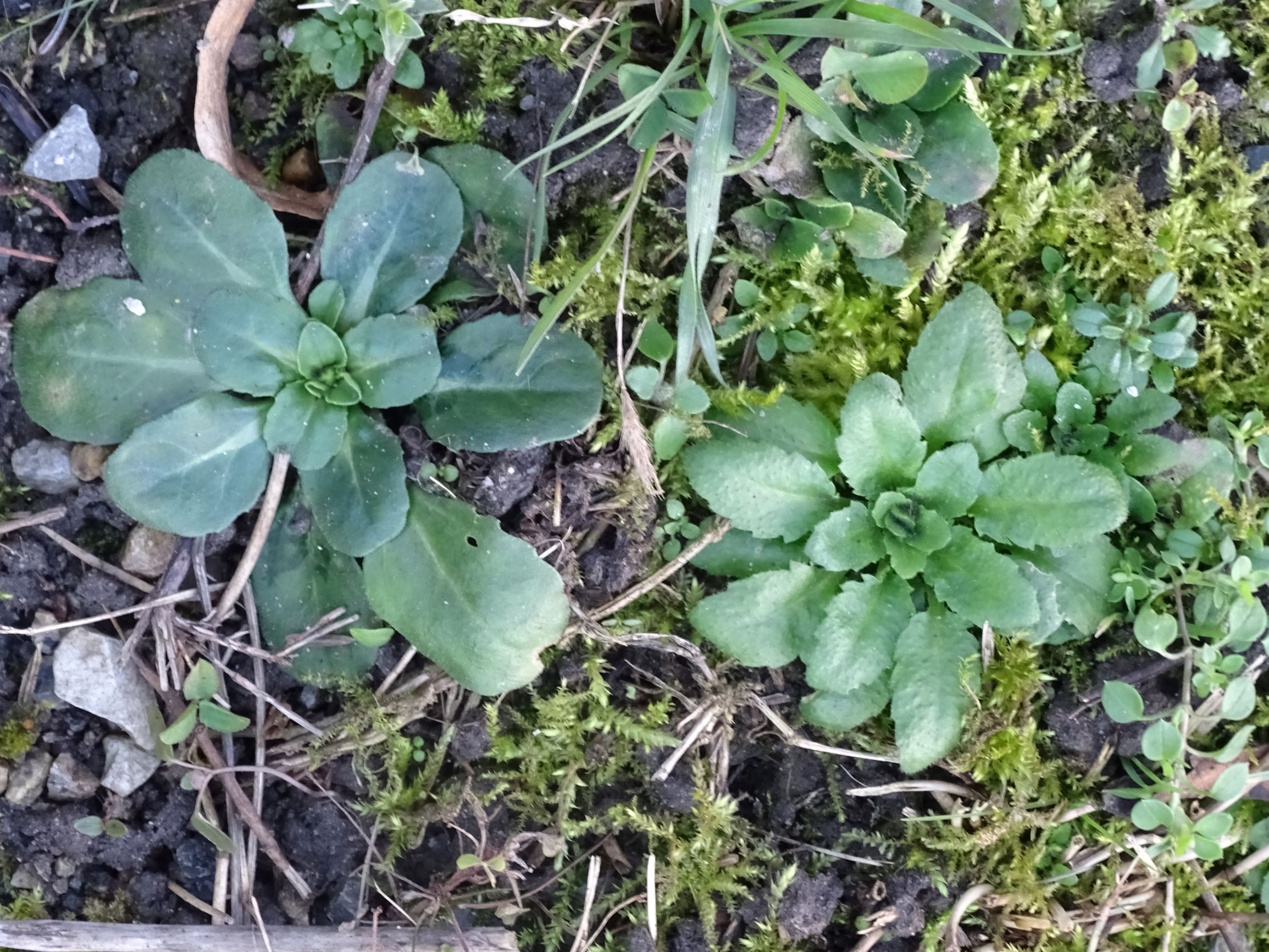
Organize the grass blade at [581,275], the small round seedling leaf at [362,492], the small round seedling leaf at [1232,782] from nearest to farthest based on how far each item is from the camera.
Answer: the grass blade at [581,275]
the small round seedling leaf at [1232,782]
the small round seedling leaf at [362,492]

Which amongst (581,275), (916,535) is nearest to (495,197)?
(581,275)

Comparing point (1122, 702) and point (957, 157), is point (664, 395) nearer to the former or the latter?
point (957, 157)

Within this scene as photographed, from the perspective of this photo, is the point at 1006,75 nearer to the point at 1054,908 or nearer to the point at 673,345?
the point at 673,345

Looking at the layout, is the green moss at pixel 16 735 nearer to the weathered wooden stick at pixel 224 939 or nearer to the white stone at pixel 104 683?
the white stone at pixel 104 683

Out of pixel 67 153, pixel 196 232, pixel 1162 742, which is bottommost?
pixel 1162 742

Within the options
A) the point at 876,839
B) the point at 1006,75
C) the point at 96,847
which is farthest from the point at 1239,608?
the point at 96,847

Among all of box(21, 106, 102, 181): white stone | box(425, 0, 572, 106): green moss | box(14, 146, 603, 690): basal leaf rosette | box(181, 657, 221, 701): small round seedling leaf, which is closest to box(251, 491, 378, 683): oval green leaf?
box(14, 146, 603, 690): basal leaf rosette

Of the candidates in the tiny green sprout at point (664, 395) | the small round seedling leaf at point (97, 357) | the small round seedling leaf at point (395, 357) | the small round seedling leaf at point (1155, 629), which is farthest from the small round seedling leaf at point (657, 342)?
the small round seedling leaf at point (1155, 629)
